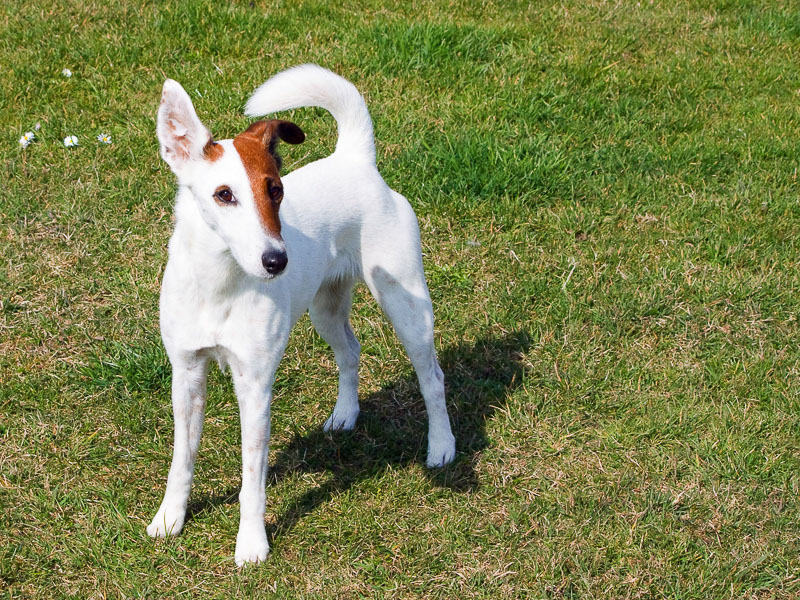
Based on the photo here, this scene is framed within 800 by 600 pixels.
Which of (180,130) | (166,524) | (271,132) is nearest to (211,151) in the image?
(180,130)

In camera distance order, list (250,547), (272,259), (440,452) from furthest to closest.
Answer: (440,452) → (250,547) → (272,259)

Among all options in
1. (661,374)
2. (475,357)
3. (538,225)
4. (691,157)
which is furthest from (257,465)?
(691,157)

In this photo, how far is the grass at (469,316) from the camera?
12.1 feet

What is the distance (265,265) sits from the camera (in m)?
2.83

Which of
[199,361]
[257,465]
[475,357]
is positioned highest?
[199,361]

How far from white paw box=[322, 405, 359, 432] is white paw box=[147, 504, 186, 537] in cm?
85

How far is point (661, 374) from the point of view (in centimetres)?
464

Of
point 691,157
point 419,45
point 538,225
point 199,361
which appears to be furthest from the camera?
point 419,45

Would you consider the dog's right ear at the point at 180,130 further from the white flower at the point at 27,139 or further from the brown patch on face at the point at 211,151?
the white flower at the point at 27,139

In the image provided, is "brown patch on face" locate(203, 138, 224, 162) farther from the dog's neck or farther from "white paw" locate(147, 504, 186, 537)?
"white paw" locate(147, 504, 186, 537)

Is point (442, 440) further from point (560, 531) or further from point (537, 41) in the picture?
point (537, 41)

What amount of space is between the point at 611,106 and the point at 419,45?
55.5 inches

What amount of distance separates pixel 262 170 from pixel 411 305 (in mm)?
1127

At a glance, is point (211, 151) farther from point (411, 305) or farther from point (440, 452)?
point (440, 452)
